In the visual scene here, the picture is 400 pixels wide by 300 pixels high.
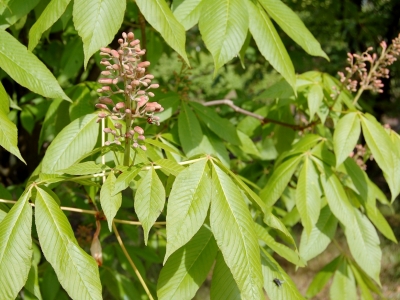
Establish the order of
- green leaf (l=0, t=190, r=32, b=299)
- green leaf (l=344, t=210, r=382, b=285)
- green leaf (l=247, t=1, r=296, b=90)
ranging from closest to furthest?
green leaf (l=0, t=190, r=32, b=299)
green leaf (l=247, t=1, r=296, b=90)
green leaf (l=344, t=210, r=382, b=285)

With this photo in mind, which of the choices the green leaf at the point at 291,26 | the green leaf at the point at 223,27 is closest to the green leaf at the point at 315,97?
the green leaf at the point at 291,26

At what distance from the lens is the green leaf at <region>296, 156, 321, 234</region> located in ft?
5.16

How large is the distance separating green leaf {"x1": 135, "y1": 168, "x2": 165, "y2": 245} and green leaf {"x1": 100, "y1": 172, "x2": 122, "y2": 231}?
43 mm

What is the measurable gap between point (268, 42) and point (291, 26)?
14cm

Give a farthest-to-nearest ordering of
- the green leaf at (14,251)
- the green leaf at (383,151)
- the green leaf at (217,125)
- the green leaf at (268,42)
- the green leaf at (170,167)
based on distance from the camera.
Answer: the green leaf at (217,125)
the green leaf at (383,151)
the green leaf at (268,42)
the green leaf at (170,167)
the green leaf at (14,251)

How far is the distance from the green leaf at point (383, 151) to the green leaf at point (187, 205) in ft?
2.25

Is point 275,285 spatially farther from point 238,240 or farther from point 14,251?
point 14,251

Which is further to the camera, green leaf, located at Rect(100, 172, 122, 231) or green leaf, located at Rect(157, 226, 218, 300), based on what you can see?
green leaf, located at Rect(157, 226, 218, 300)

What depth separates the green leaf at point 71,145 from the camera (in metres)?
1.33

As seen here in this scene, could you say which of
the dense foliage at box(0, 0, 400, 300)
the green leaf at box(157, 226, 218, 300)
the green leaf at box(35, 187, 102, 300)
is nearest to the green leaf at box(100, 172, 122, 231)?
the dense foliage at box(0, 0, 400, 300)

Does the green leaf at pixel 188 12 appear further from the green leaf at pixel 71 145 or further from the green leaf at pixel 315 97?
the green leaf at pixel 315 97

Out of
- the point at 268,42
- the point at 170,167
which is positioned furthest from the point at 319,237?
the point at 170,167

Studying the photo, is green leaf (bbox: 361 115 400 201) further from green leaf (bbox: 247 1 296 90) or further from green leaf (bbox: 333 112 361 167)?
green leaf (bbox: 247 1 296 90)

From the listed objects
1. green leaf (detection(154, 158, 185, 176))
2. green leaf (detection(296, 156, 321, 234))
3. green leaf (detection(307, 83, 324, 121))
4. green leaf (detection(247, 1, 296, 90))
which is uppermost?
green leaf (detection(247, 1, 296, 90))
